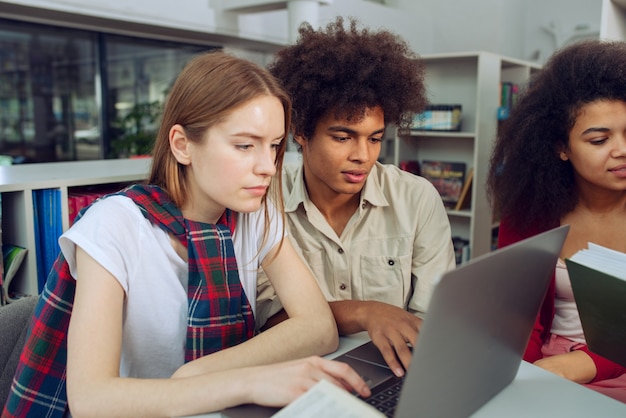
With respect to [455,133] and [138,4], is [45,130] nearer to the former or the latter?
[138,4]

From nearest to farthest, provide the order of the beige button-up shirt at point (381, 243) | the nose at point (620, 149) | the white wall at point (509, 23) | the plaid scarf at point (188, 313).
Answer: the plaid scarf at point (188, 313) → the nose at point (620, 149) → the beige button-up shirt at point (381, 243) → the white wall at point (509, 23)

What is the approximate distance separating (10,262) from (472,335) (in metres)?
1.32

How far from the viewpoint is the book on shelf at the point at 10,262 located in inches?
60.5

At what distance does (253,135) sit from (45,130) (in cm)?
359

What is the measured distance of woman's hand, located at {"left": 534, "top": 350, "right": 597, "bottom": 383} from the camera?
4.21ft

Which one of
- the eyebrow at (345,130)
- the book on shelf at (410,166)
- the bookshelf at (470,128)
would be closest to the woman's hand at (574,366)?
the eyebrow at (345,130)

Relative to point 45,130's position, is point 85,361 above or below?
below

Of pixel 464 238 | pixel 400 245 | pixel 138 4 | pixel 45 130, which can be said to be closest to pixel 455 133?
pixel 464 238

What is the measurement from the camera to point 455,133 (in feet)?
12.7

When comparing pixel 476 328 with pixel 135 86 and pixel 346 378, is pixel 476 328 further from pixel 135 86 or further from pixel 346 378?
pixel 135 86

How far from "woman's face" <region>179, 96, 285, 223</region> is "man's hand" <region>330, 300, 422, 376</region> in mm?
310

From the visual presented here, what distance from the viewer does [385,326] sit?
1.09 meters

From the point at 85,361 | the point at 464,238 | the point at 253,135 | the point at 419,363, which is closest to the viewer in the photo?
the point at 419,363

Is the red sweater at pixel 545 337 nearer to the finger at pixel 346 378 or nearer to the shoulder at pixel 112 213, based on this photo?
A: the finger at pixel 346 378
